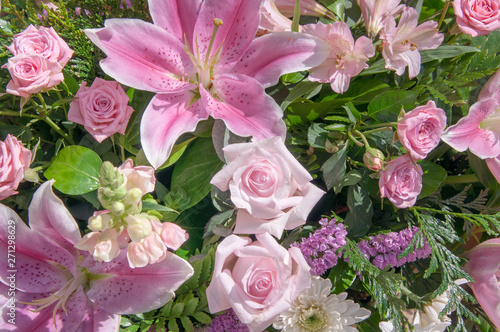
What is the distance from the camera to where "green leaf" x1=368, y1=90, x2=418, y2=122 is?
0.68 meters

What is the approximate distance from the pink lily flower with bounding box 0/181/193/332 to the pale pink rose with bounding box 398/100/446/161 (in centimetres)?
39

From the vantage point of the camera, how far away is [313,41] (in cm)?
63

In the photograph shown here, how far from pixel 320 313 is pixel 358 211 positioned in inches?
8.3

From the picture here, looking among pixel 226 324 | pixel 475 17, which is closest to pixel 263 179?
pixel 226 324

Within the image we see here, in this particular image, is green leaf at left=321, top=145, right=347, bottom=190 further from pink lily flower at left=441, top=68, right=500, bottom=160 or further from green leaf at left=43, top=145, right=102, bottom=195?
green leaf at left=43, top=145, right=102, bottom=195

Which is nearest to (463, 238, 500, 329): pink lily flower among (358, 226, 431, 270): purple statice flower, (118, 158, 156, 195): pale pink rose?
(358, 226, 431, 270): purple statice flower

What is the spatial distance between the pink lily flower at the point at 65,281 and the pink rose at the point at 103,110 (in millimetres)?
160

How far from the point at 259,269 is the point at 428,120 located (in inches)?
14.0

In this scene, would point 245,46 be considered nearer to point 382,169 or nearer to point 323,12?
point 323,12

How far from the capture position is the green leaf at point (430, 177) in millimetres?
739

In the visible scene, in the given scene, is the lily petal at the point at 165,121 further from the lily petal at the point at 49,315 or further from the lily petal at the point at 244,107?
the lily petal at the point at 49,315

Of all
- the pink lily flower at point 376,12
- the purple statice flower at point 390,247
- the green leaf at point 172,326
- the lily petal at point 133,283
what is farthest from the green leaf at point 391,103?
the green leaf at point 172,326

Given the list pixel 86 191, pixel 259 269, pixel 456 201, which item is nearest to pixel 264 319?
pixel 259 269

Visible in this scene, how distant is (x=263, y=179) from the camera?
566 mm
